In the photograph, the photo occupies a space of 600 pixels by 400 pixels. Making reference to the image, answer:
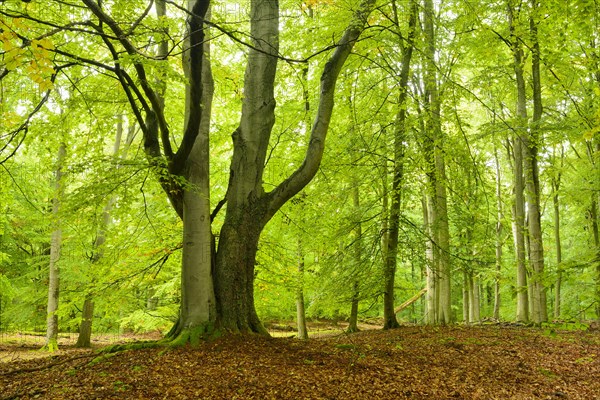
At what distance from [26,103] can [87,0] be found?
5.81 m

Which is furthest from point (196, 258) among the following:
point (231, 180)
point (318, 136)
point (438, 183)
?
point (438, 183)

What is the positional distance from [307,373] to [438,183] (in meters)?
5.72

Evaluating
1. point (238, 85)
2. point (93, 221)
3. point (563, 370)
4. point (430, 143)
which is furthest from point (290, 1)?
point (563, 370)

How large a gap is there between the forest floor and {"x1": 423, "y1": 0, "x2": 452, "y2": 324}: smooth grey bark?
2.47m

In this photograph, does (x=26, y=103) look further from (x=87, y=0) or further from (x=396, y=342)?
(x=396, y=342)

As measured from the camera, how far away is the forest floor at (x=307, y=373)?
12.7ft

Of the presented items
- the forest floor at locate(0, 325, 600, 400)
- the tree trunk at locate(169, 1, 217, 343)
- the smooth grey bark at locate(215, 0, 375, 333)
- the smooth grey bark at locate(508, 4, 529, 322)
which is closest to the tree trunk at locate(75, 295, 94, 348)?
the forest floor at locate(0, 325, 600, 400)

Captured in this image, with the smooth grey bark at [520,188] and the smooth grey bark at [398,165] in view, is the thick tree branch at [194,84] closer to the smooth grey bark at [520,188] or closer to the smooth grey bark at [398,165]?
the smooth grey bark at [398,165]

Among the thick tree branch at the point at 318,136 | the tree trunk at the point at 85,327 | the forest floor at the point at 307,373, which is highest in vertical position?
the thick tree branch at the point at 318,136

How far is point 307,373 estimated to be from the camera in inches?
175

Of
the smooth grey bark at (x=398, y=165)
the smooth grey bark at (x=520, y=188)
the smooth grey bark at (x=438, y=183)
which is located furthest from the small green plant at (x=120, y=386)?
the smooth grey bark at (x=520, y=188)

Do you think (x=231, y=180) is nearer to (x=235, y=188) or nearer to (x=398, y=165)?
(x=235, y=188)

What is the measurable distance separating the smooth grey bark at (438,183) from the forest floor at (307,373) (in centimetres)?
247

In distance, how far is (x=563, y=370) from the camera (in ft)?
17.2
